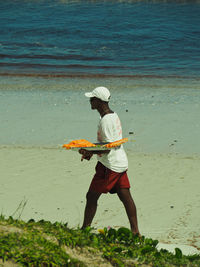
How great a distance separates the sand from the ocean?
0.71 metres

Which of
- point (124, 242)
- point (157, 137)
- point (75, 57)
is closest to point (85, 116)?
point (157, 137)

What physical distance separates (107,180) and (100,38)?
937 inches

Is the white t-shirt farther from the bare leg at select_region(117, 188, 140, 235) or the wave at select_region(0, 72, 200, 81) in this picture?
the wave at select_region(0, 72, 200, 81)

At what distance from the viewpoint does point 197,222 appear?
5.30 meters

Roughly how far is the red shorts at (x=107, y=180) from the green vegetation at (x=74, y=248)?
43 cm

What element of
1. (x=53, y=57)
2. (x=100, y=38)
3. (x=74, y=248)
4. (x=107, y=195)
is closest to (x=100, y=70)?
(x=53, y=57)

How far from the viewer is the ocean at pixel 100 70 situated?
8883 millimetres

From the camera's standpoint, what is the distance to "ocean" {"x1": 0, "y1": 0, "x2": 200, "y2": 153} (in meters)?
8.88

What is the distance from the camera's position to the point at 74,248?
3.79m

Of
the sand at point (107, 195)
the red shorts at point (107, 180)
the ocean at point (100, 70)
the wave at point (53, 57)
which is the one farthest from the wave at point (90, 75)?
the red shorts at point (107, 180)

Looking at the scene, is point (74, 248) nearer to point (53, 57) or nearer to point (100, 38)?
point (53, 57)

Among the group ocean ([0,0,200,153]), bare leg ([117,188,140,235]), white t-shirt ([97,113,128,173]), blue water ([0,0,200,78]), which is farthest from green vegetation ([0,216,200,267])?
blue water ([0,0,200,78])

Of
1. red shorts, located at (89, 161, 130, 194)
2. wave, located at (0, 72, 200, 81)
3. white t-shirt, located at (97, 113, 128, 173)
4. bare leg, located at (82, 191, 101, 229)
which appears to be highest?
wave, located at (0, 72, 200, 81)

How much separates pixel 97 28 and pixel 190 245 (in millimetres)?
26882
